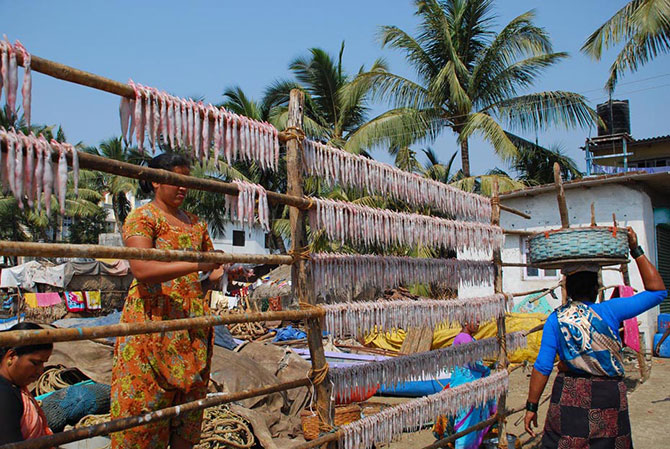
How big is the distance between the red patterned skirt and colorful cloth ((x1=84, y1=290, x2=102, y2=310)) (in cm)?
1830

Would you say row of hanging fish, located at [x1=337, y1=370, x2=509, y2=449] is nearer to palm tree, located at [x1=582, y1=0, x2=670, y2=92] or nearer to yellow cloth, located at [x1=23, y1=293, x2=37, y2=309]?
palm tree, located at [x1=582, y1=0, x2=670, y2=92]

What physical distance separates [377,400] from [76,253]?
6.42 meters

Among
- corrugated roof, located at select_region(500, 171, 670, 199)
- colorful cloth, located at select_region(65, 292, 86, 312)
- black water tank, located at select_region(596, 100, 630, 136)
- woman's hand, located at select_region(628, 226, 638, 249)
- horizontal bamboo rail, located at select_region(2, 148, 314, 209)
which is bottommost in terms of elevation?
colorful cloth, located at select_region(65, 292, 86, 312)

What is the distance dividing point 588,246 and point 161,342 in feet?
7.66

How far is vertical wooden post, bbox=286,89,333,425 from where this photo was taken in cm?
268

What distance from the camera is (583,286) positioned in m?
2.93

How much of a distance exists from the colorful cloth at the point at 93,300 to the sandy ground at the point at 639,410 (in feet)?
45.9

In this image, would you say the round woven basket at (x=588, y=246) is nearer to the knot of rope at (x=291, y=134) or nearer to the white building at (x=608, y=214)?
the knot of rope at (x=291, y=134)

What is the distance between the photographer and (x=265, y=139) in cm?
262

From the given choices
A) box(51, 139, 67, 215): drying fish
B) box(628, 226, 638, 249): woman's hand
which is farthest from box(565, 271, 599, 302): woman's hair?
box(51, 139, 67, 215): drying fish

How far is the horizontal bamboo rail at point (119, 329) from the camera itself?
5.41 ft

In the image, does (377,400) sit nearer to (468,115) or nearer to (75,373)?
(75,373)

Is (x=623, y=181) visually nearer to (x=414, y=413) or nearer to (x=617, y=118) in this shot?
(x=617, y=118)

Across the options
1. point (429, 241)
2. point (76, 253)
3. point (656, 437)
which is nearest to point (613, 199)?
point (656, 437)
